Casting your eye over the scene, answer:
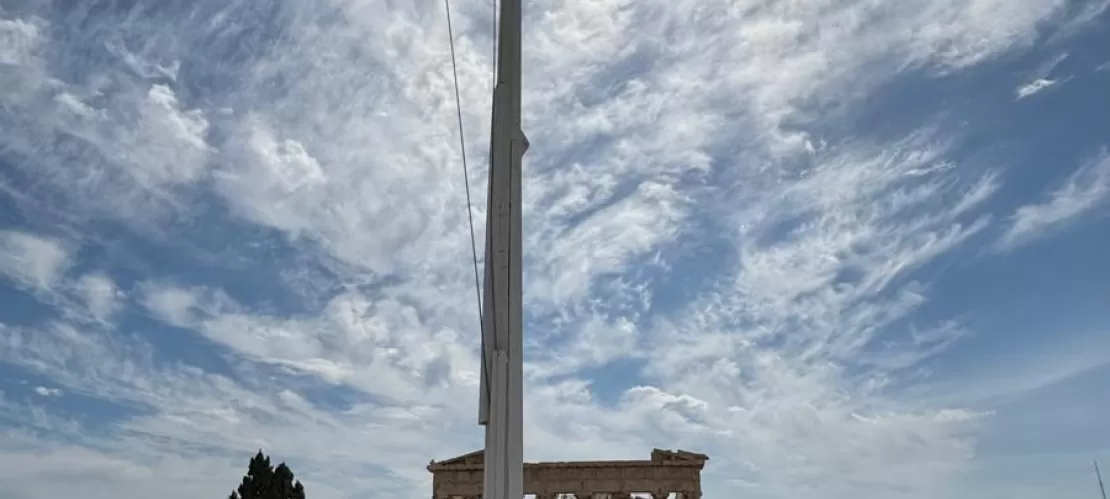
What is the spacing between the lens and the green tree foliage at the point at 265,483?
3256cm

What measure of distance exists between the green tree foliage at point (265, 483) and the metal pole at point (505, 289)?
28.2m

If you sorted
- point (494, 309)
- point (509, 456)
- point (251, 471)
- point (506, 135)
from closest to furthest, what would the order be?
point (509, 456) → point (494, 309) → point (506, 135) → point (251, 471)

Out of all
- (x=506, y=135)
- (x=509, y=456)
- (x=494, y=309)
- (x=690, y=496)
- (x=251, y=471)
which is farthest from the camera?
(x=251, y=471)

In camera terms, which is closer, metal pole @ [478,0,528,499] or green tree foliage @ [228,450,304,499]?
metal pole @ [478,0,528,499]

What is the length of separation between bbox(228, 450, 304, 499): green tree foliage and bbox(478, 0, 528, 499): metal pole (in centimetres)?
2817

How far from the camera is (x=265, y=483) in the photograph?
1291 inches

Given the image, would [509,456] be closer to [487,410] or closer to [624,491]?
[487,410]

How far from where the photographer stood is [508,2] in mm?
8617

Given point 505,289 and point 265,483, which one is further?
point 265,483

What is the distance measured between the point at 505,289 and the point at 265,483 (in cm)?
2844

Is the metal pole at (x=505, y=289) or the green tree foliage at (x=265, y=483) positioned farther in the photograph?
the green tree foliage at (x=265, y=483)

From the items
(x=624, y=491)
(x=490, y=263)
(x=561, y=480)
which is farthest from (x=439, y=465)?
(x=490, y=263)

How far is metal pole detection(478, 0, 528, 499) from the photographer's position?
23.2ft

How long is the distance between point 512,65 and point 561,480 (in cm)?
2338
